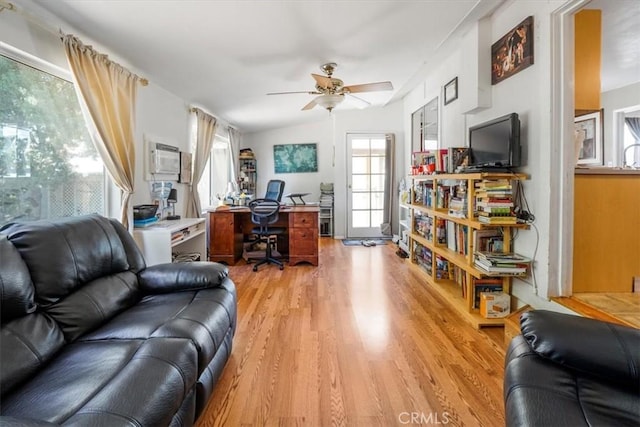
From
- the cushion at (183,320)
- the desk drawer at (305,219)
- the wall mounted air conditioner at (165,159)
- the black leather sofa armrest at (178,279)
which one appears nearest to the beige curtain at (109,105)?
the wall mounted air conditioner at (165,159)

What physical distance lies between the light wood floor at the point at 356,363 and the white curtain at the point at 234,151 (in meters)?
3.52

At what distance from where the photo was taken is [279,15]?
7.80ft

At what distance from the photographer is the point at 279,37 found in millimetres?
2738

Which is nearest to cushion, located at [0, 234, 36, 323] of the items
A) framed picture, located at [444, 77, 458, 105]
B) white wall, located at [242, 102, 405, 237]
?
framed picture, located at [444, 77, 458, 105]

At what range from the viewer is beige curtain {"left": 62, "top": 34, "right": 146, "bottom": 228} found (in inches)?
92.7

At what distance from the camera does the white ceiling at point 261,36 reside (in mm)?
2176

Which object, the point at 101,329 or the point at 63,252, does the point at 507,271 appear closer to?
the point at 101,329

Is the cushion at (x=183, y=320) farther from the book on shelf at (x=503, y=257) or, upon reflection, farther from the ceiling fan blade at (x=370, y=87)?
the ceiling fan blade at (x=370, y=87)

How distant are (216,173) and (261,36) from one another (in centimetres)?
355

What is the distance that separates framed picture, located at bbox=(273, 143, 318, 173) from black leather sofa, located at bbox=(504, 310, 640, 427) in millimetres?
6066

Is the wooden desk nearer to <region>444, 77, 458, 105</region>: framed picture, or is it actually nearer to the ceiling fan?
the ceiling fan

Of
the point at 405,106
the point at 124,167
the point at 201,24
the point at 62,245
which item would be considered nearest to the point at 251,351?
the point at 62,245

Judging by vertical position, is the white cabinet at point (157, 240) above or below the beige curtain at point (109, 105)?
below

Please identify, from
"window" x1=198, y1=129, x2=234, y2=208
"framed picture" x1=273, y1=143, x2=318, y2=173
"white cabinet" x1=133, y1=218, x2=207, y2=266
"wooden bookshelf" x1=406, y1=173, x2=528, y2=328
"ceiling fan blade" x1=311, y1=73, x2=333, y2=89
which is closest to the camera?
"wooden bookshelf" x1=406, y1=173, x2=528, y2=328
